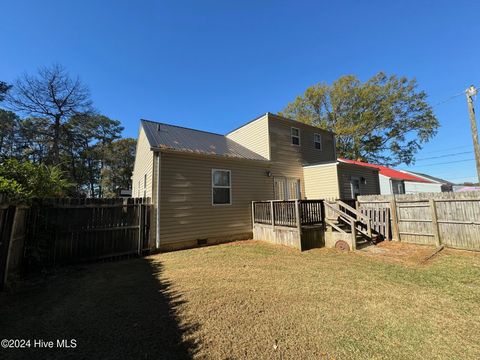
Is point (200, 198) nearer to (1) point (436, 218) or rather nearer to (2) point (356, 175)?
(1) point (436, 218)

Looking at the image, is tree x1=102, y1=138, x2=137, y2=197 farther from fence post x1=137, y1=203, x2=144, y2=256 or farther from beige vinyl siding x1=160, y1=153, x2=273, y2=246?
fence post x1=137, y1=203, x2=144, y2=256

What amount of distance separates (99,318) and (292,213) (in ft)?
20.1

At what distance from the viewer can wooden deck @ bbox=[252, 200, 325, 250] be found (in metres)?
7.37

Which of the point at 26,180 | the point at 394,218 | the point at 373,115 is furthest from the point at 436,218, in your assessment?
the point at 373,115

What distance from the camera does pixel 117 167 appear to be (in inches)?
1161

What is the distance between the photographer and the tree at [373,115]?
23.1 m

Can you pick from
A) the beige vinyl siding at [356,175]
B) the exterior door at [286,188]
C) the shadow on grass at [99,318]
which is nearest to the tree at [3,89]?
the shadow on grass at [99,318]

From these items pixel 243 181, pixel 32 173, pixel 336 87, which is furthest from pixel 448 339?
pixel 336 87

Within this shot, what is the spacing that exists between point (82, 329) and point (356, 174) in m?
13.6

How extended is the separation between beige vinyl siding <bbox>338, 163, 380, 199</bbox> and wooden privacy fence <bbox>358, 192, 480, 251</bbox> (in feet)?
9.92

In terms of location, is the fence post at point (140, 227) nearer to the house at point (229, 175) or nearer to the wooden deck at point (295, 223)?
the house at point (229, 175)

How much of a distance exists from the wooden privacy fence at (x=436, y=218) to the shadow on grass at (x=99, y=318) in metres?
8.46

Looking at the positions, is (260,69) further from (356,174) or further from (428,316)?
(428,316)

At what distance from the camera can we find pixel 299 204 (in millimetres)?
7375
